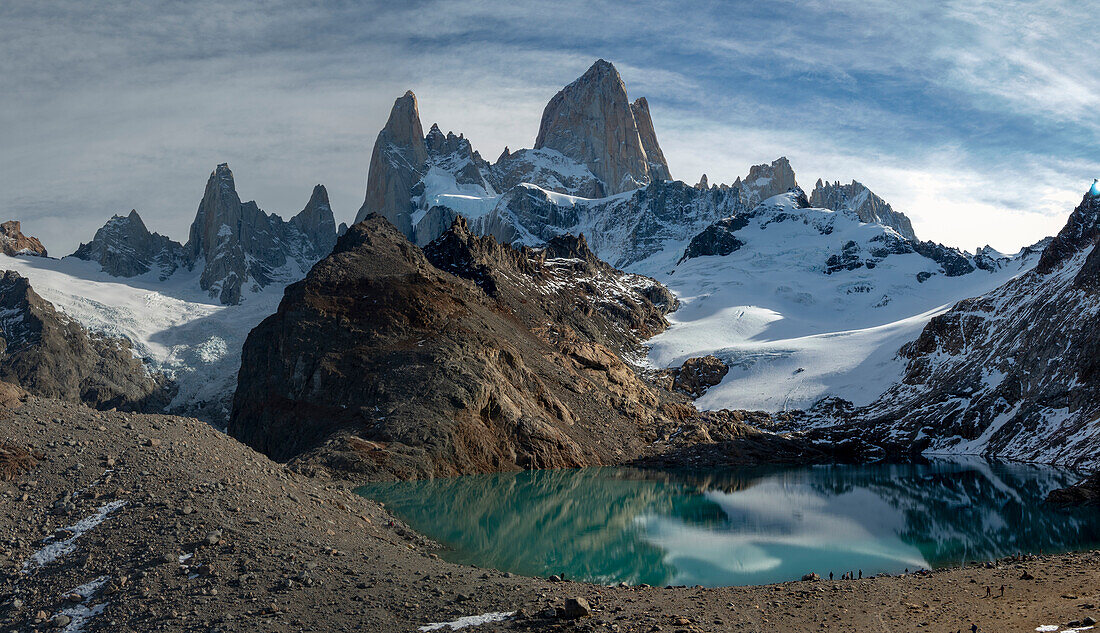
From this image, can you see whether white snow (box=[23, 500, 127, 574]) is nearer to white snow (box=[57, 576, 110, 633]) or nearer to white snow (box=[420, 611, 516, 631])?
white snow (box=[57, 576, 110, 633])

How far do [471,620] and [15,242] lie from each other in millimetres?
193903

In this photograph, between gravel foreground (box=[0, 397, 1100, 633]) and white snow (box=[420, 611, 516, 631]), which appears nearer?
white snow (box=[420, 611, 516, 631])

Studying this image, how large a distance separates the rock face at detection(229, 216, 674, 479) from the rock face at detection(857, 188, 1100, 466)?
95.8ft

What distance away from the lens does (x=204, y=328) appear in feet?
547

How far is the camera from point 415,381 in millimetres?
69625

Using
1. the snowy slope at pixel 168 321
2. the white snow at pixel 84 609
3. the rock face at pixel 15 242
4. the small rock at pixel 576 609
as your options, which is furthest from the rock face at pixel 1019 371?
the rock face at pixel 15 242

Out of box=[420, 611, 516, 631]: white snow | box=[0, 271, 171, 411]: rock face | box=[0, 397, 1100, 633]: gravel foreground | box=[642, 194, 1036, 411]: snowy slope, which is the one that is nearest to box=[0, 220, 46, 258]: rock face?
box=[0, 271, 171, 411]: rock face

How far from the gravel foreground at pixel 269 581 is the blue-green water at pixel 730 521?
22.0ft

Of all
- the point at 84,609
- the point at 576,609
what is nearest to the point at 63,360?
the point at 84,609

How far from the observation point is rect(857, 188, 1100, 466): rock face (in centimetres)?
7569

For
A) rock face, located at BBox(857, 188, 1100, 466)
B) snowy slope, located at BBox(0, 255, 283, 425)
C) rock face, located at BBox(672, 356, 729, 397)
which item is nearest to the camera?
rock face, located at BBox(857, 188, 1100, 466)

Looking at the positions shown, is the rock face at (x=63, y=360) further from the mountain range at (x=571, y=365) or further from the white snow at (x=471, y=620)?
the white snow at (x=471, y=620)

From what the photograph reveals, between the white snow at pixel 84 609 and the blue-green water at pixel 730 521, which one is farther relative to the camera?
the blue-green water at pixel 730 521

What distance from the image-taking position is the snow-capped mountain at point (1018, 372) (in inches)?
2982
